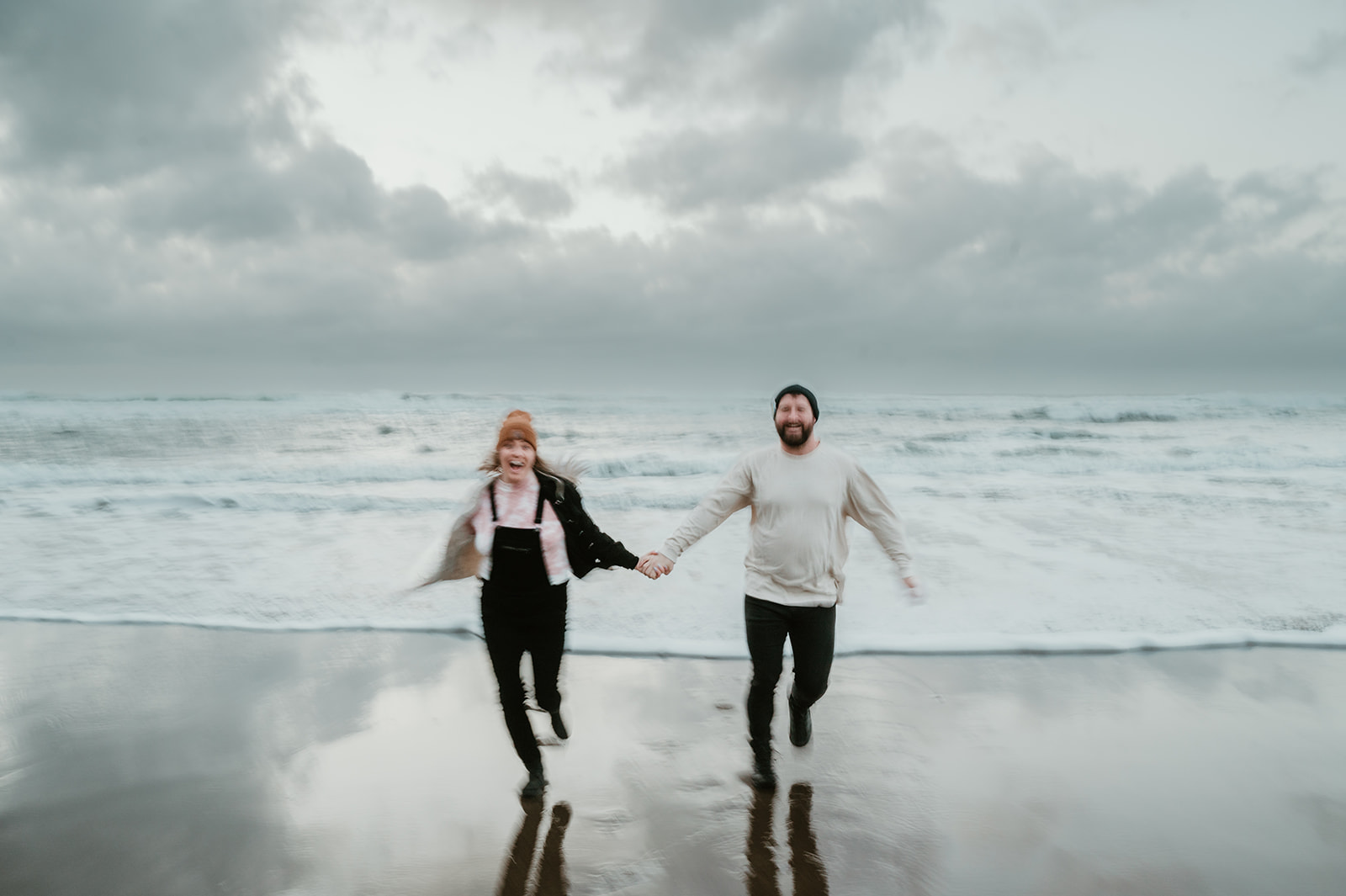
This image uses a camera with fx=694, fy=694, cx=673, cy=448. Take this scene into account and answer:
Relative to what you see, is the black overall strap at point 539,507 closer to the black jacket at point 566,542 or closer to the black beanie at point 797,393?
the black jacket at point 566,542

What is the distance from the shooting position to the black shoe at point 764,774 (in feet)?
12.2

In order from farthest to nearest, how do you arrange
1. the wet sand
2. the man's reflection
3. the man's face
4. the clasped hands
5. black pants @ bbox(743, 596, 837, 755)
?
the clasped hands → black pants @ bbox(743, 596, 837, 755) → the man's face → the wet sand → the man's reflection

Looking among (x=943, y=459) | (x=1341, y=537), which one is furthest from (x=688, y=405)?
(x=1341, y=537)

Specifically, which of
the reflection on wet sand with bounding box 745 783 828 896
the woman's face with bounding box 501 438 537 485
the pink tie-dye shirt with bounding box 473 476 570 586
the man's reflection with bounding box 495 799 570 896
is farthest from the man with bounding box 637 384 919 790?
the man's reflection with bounding box 495 799 570 896

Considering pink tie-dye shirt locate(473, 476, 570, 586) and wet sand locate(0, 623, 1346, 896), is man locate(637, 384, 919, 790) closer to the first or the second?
pink tie-dye shirt locate(473, 476, 570, 586)

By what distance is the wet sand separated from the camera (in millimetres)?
3148

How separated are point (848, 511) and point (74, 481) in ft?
63.2

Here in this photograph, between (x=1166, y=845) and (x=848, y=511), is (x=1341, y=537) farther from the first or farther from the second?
(x=848, y=511)

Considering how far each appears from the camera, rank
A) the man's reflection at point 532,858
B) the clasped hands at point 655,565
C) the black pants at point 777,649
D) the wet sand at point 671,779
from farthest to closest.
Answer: the clasped hands at point 655,565
the black pants at point 777,649
the wet sand at point 671,779
the man's reflection at point 532,858

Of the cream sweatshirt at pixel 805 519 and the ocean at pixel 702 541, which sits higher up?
the cream sweatshirt at pixel 805 519

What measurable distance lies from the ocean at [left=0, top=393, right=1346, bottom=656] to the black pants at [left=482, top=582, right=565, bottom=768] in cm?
56

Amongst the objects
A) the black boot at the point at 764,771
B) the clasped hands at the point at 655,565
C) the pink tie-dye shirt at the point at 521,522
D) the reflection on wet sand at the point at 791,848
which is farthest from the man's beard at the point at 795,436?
the reflection on wet sand at the point at 791,848

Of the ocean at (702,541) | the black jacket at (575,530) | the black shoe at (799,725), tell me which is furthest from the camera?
the ocean at (702,541)

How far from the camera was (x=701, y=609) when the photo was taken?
22.5 ft
